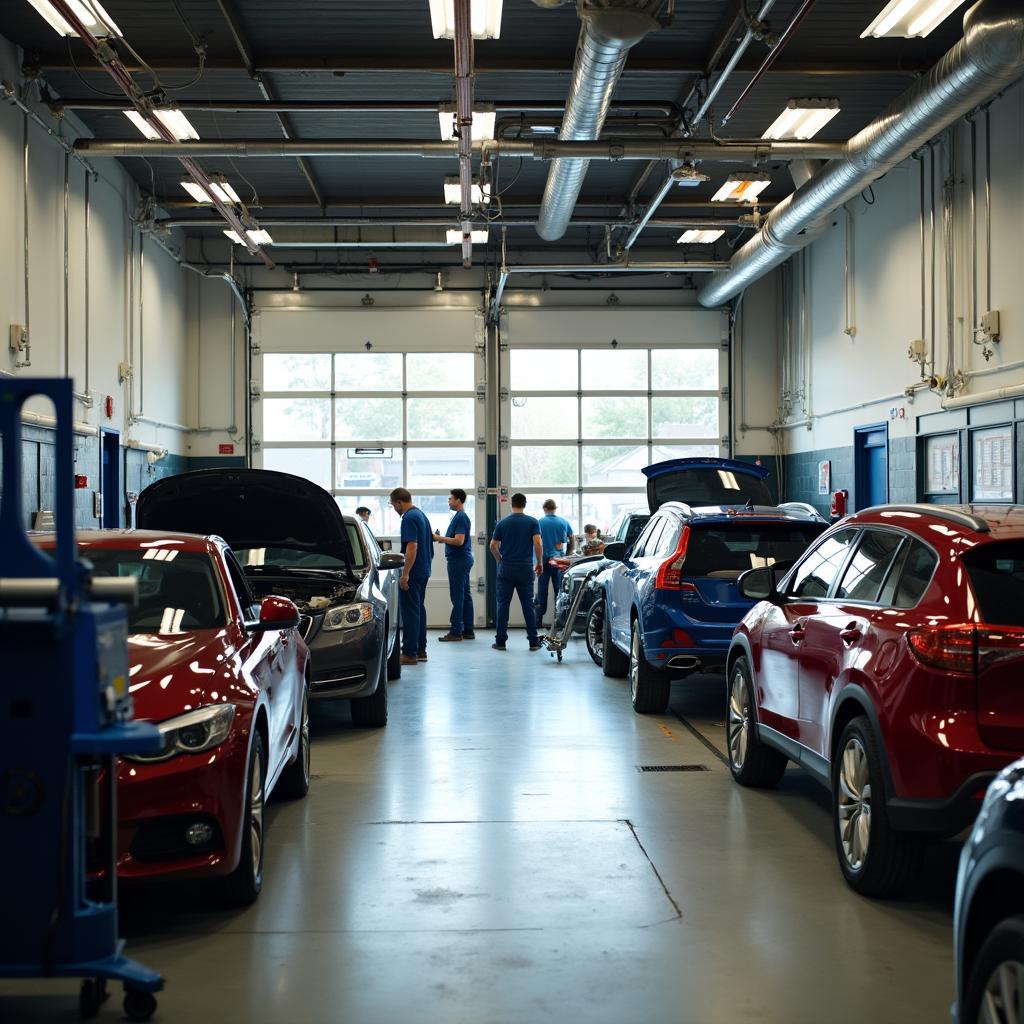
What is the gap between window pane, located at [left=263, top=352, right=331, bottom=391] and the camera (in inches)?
763

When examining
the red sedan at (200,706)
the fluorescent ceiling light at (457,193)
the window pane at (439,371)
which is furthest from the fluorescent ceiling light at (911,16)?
the window pane at (439,371)

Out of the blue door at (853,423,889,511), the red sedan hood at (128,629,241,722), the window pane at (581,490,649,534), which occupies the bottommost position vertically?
the red sedan hood at (128,629,241,722)

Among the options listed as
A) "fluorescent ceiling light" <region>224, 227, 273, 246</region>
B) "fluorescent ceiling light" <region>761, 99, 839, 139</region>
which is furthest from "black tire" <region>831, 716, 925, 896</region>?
"fluorescent ceiling light" <region>224, 227, 273, 246</region>

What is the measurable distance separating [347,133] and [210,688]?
37.1ft

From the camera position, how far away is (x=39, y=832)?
3172mm

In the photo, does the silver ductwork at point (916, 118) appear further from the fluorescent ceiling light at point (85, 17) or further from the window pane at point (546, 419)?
the fluorescent ceiling light at point (85, 17)

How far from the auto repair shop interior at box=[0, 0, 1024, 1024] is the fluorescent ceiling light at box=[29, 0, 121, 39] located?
78 millimetres

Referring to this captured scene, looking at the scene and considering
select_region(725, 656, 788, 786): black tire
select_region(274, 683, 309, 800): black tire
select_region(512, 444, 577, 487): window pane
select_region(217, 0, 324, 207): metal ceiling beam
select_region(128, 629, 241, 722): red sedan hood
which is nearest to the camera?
select_region(128, 629, 241, 722): red sedan hood

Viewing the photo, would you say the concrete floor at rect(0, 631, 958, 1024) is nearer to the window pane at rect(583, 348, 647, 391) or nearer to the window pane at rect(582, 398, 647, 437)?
the window pane at rect(582, 398, 647, 437)

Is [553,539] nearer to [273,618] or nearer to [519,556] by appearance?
[519,556]

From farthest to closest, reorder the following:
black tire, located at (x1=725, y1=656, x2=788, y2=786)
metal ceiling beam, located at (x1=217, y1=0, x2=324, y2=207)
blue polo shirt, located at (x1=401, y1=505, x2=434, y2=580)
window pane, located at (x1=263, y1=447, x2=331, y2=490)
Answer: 1. window pane, located at (x1=263, y1=447, x2=331, y2=490)
2. blue polo shirt, located at (x1=401, y1=505, x2=434, y2=580)
3. metal ceiling beam, located at (x1=217, y1=0, x2=324, y2=207)
4. black tire, located at (x1=725, y1=656, x2=788, y2=786)

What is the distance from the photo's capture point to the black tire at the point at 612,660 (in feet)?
40.4

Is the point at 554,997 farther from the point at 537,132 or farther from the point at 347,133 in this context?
the point at 347,133

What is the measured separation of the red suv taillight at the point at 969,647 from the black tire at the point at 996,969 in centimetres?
180
